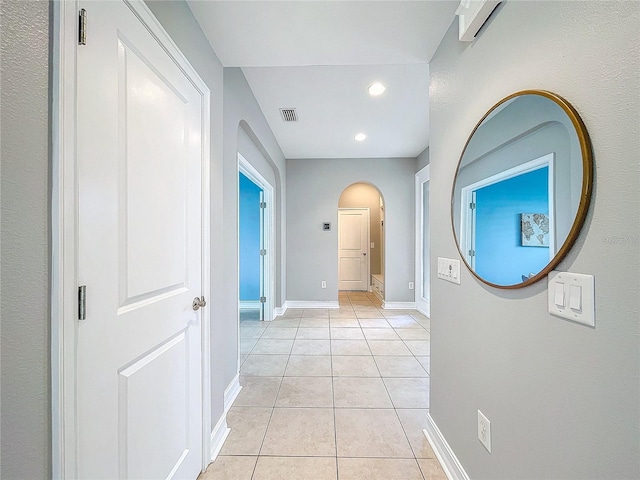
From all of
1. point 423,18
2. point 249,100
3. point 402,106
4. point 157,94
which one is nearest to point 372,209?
point 402,106

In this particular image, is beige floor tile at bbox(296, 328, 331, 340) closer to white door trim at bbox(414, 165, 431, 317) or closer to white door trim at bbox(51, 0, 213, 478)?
white door trim at bbox(414, 165, 431, 317)

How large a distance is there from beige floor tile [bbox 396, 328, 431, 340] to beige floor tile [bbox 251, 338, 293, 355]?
1.43 m

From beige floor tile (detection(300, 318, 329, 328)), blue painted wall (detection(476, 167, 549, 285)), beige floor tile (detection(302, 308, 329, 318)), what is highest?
blue painted wall (detection(476, 167, 549, 285))

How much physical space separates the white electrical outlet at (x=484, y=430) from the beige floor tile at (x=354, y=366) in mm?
1418

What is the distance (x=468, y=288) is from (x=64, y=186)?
1500 mm

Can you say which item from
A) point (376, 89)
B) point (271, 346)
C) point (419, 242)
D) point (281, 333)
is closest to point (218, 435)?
point (271, 346)

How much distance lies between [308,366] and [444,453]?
1.41 meters

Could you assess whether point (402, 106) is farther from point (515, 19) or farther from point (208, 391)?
point (208, 391)

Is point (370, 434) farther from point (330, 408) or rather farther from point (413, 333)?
point (413, 333)

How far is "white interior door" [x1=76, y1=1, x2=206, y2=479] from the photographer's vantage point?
0.77 meters

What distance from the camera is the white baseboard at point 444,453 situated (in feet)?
4.44

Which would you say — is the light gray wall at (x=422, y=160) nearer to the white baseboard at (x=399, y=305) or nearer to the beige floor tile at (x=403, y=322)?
the white baseboard at (x=399, y=305)

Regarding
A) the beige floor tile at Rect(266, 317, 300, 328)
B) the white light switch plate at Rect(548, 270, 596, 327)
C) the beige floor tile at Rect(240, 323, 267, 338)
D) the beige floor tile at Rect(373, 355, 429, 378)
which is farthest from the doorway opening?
the white light switch plate at Rect(548, 270, 596, 327)

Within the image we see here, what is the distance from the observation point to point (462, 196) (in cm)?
132
